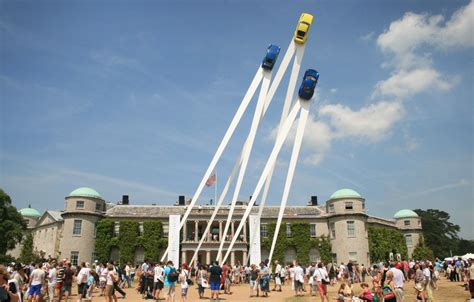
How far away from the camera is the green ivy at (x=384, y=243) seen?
5766 centimetres

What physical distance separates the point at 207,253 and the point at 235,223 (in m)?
6.35

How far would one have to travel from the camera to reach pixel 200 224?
58500 millimetres

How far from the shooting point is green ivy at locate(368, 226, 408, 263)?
57.7m

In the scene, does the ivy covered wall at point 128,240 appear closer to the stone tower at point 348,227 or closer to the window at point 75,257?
the window at point 75,257

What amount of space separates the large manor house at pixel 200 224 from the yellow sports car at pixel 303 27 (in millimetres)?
31497

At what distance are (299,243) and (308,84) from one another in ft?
105

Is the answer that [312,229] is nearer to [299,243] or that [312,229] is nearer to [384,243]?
[299,243]

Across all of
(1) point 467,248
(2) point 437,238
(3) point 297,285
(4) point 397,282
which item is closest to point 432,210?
(2) point 437,238

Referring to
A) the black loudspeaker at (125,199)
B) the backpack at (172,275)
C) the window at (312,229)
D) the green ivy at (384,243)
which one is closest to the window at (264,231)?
the window at (312,229)

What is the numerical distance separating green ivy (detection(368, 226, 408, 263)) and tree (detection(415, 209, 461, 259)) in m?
30.4

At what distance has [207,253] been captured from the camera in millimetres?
54344

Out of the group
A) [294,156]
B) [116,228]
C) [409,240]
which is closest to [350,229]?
[409,240]

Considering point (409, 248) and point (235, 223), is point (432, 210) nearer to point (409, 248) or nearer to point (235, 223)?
point (409, 248)

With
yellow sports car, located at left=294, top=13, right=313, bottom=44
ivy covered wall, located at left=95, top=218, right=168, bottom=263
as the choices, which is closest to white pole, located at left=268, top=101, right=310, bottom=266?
yellow sports car, located at left=294, top=13, right=313, bottom=44
